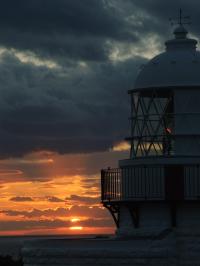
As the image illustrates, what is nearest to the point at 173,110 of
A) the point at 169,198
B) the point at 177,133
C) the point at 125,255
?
the point at 177,133

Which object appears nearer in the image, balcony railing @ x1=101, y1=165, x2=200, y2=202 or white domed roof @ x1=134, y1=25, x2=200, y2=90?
balcony railing @ x1=101, y1=165, x2=200, y2=202

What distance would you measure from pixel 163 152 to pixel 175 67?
336 centimetres

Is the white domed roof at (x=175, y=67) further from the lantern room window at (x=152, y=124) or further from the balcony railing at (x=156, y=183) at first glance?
the balcony railing at (x=156, y=183)

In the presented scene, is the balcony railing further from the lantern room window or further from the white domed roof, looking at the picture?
the white domed roof

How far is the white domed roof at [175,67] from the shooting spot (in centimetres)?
3741

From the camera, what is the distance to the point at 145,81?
38062 mm

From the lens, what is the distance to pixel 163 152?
3747 cm

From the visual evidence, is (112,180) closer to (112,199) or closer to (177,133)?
(112,199)

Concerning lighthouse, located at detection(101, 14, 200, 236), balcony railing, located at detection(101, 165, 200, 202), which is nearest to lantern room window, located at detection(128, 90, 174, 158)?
lighthouse, located at detection(101, 14, 200, 236)

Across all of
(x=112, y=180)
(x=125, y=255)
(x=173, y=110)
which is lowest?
(x=125, y=255)

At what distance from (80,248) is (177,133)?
577cm

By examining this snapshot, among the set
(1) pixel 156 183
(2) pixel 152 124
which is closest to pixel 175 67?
(2) pixel 152 124

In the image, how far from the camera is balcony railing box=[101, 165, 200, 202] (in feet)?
119

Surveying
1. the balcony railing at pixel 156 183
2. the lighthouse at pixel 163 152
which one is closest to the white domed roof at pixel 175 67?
the lighthouse at pixel 163 152
